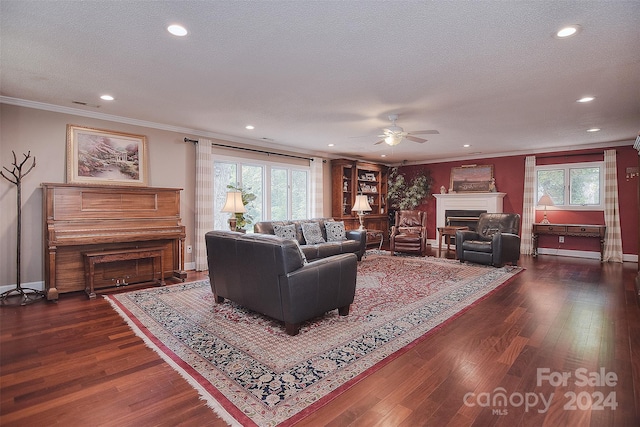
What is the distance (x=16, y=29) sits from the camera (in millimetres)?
2467

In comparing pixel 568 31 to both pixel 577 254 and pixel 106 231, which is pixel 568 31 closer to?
pixel 106 231

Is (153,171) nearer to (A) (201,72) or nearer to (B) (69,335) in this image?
(A) (201,72)

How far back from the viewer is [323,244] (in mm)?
5703

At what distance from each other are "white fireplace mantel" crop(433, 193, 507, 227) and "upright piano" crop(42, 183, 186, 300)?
6.89 meters

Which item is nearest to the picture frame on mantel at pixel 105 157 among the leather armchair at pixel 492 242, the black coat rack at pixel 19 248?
the black coat rack at pixel 19 248

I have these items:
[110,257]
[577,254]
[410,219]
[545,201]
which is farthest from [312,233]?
[577,254]

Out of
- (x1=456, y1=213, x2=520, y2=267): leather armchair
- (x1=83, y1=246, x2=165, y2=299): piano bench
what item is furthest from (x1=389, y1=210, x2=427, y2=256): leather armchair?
(x1=83, y1=246, x2=165, y2=299): piano bench

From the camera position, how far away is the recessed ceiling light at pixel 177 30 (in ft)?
7.88

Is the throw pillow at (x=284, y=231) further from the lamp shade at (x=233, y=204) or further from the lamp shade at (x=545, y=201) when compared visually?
the lamp shade at (x=545, y=201)

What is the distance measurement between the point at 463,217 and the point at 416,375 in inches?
284

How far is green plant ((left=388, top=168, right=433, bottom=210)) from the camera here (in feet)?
30.8

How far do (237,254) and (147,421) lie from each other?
Answer: 5.53 feet

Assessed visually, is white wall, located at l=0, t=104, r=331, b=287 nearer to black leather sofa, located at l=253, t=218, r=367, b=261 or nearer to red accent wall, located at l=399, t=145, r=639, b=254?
black leather sofa, located at l=253, t=218, r=367, b=261

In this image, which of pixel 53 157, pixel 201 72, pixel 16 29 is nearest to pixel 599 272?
pixel 201 72
